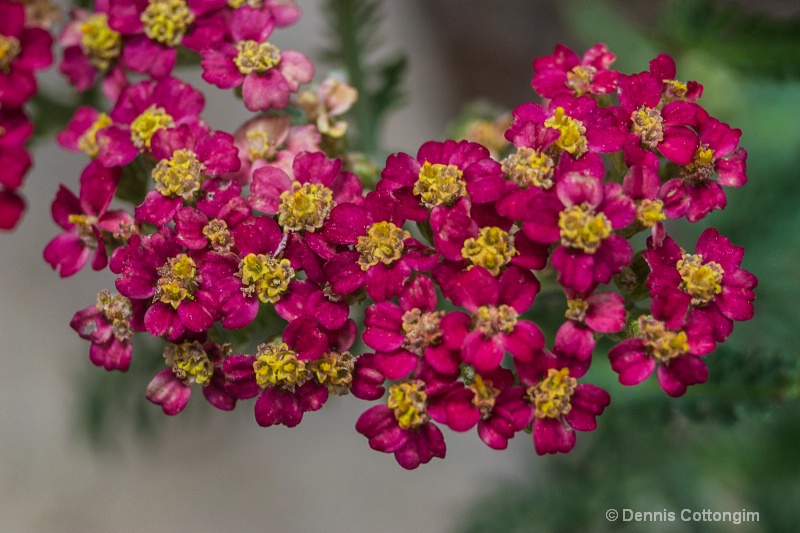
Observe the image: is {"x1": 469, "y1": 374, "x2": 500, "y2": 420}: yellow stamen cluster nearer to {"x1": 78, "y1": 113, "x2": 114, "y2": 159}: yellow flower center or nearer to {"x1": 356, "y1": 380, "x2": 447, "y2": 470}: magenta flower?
{"x1": 356, "y1": 380, "x2": 447, "y2": 470}: magenta flower

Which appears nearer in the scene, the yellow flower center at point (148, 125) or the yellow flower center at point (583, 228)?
the yellow flower center at point (583, 228)

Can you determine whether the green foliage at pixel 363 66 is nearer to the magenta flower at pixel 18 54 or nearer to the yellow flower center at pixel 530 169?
the magenta flower at pixel 18 54

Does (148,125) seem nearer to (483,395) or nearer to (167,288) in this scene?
(167,288)

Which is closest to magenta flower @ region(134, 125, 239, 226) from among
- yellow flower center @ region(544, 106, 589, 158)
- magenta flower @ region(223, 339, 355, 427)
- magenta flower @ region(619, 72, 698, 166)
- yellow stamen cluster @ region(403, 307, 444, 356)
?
magenta flower @ region(223, 339, 355, 427)

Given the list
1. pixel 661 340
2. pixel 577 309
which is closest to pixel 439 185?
pixel 577 309

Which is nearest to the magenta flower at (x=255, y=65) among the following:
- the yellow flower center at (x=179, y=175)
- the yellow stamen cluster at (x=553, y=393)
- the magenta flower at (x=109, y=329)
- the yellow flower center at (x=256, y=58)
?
the yellow flower center at (x=256, y=58)

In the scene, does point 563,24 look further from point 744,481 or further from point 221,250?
point 221,250

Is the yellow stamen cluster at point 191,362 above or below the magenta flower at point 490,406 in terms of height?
below

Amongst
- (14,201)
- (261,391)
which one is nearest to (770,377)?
(261,391)
